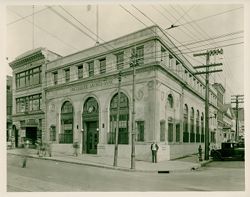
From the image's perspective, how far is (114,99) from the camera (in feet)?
46.5

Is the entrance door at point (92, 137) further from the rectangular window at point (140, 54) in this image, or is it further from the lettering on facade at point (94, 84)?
the rectangular window at point (140, 54)

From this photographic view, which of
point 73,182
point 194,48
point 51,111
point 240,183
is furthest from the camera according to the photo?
point 51,111

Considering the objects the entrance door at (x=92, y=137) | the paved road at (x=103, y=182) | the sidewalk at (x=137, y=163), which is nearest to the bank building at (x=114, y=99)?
the entrance door at (x=92, y=137)

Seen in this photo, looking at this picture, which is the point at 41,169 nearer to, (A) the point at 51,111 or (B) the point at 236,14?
(A) the point at 51,111

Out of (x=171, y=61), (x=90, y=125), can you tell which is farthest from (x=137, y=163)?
(x=171, y=61)

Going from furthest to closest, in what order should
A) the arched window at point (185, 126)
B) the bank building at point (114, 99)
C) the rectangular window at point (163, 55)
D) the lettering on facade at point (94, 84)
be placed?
1. the lettering on facade at point (94, 84)
2. the arched window at point (185, 126)
3. the bank building at point (114, 99)
4. the rectangular window at point (163, 55)

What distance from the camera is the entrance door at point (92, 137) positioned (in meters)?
14.7

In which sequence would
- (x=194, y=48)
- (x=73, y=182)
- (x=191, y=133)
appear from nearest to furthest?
(x=73, y=182)
(x=194, y=48)
(x=191, y=133)

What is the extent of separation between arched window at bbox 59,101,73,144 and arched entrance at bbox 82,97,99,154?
0.65m

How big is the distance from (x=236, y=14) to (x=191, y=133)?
22.6 ft

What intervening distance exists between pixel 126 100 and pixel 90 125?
259 centimetres

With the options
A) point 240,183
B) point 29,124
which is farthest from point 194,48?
point 29,124

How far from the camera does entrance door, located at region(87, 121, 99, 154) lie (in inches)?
580

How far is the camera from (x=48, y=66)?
1368cm
